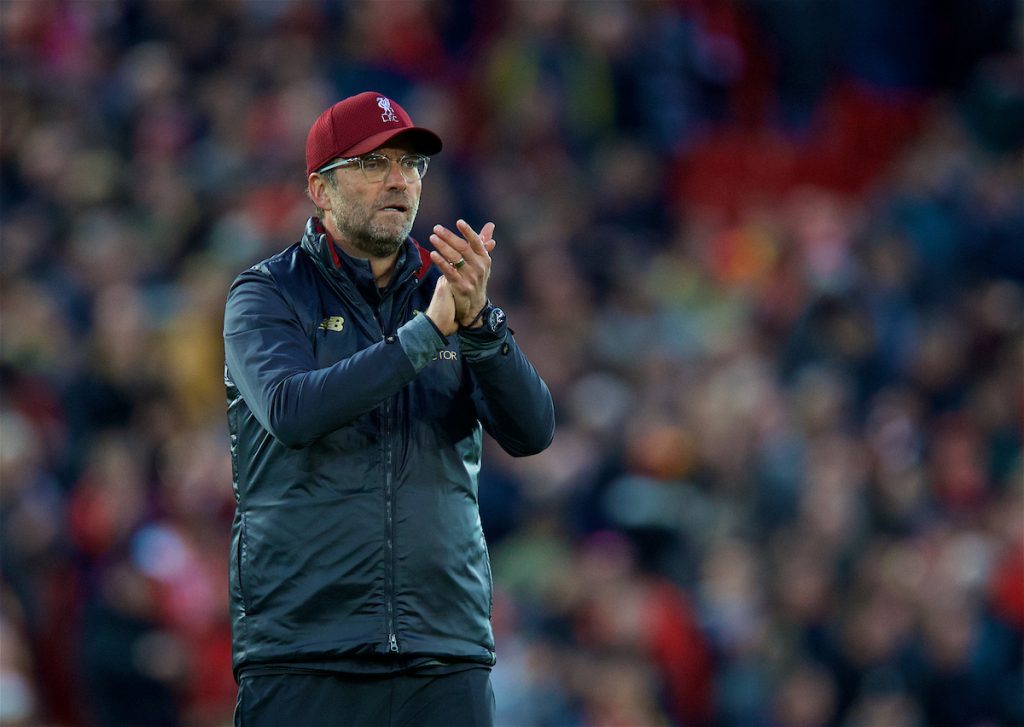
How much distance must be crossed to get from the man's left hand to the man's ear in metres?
0.43

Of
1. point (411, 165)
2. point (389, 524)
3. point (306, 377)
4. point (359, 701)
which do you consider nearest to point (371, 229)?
point (411, 165)

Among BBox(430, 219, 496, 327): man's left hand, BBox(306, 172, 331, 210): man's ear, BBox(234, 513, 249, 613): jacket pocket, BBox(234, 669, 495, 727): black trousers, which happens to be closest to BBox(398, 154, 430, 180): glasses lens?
BBox(306, 172, 331, 210): man's ear

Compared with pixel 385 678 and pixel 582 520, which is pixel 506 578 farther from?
pixel 385 678

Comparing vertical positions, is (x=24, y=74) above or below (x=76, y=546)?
above

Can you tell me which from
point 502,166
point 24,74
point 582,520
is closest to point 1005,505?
point 582,520

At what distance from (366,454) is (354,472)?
0.16ft

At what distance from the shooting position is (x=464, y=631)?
3.91m

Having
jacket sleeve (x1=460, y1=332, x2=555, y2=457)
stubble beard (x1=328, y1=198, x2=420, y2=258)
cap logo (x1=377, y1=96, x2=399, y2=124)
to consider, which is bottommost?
jacket sleeve (x1=460, y1=332, x2=555, y2=457)

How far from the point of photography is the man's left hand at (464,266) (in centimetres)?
375

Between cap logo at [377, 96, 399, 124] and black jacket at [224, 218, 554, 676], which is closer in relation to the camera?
black jacket at [224, 218, 554, 676]

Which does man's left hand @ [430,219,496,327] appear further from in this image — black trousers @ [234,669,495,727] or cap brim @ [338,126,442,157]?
black trousers @ [234,669,495,727]

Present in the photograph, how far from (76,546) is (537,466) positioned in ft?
7.87

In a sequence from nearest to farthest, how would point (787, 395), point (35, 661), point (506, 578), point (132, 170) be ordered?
1. point (35, 661)
2. point (506, 578)
3. point (787, 395)
4. point (132, 170)

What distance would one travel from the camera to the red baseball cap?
3.96m
